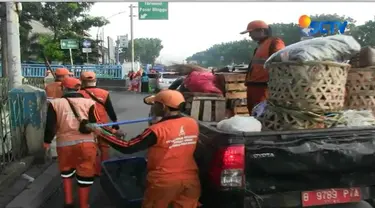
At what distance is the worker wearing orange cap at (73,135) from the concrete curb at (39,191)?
53cm

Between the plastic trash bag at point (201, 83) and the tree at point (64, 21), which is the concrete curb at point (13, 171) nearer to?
the plastic trash bag at point (201, 83)

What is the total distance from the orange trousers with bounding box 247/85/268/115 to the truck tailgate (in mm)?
1975

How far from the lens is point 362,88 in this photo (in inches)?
159

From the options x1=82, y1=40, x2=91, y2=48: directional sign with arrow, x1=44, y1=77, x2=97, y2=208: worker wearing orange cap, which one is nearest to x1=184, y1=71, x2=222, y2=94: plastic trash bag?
x1=44, y1=77, x2=97, y2=208: worker wearing orange cap

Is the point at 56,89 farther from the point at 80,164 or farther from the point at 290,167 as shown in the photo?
the point at 290,167

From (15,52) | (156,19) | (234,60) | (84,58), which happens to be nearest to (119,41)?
(84,58)

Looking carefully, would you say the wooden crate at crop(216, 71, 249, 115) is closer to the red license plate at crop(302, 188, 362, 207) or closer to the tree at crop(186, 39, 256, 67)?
the red license plate at crop(302, 188, 362, 207)

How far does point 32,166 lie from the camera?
6246 millimetres

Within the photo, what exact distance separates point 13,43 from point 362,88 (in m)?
5.27

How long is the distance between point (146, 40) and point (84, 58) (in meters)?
92.8

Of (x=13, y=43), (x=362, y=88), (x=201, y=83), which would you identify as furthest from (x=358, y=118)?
(x=13, y=43)

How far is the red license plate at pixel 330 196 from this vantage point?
3.20m

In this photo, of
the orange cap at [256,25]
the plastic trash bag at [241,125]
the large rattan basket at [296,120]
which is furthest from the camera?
the orange cap at [256,25]

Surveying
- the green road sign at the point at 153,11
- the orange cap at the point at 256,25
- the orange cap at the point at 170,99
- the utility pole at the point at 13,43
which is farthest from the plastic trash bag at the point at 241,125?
the green road sign at the point at 153,11
